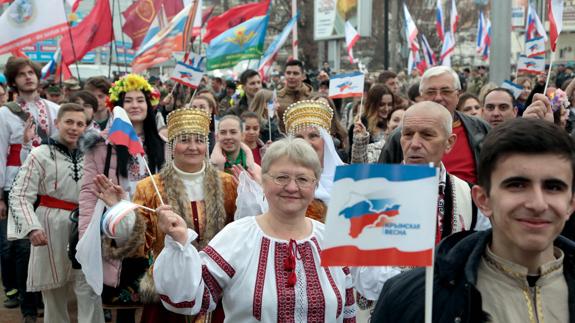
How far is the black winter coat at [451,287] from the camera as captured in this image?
2.38m

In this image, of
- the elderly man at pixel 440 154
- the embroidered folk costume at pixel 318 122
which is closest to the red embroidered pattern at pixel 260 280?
the elderly man at pixel 440 154

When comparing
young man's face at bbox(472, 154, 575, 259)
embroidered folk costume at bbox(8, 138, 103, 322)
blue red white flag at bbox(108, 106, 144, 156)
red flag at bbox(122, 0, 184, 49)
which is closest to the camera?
young man's face at bbox(472, 154, 575, 259)

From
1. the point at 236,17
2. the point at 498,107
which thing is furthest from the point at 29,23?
the point at 498,107

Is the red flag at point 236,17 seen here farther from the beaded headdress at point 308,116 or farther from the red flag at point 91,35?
the beaded headdress at point 308,116

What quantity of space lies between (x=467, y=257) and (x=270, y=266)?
1441 millimetres

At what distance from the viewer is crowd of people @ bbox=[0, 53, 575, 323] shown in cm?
242

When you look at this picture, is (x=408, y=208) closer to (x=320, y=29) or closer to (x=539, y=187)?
(x=539, y=187)

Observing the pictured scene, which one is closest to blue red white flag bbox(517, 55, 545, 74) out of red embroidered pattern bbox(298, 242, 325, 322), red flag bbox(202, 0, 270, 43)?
red flag bbox(202, 0, 270, 43)

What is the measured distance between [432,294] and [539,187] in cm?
Result: 44

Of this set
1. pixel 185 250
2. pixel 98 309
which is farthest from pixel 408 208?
pixel 98 309

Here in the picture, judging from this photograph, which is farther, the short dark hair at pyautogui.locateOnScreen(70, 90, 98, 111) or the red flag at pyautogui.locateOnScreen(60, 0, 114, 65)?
the red flag at pyautogui.locateOnScreen(60, 0, 114, 65)

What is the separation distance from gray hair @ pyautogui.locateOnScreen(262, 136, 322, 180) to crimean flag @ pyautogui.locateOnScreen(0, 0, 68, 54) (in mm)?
7591

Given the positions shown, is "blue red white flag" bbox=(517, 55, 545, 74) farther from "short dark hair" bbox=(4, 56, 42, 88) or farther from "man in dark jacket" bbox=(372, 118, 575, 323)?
"man in dark jacket" bbox=(372, 118, 575, 323)

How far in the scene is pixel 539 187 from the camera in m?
2.37
